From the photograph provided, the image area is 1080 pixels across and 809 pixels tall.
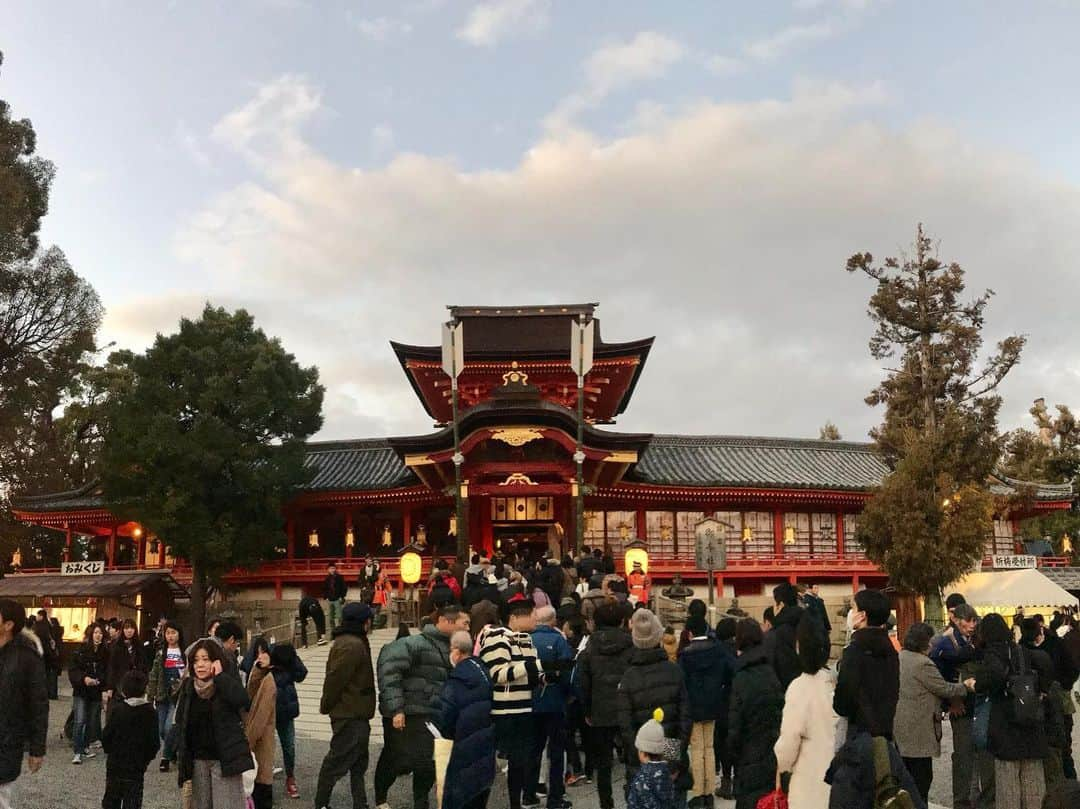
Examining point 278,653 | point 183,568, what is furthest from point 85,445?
point 278,653

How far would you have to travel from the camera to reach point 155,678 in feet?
42.6

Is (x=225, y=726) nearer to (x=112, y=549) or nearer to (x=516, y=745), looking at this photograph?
(x=516, y=745)

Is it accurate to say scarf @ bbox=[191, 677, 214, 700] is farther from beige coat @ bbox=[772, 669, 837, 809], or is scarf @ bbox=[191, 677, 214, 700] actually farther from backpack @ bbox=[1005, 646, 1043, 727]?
backpack @ bbox=[1005, 646, 1043, 727]

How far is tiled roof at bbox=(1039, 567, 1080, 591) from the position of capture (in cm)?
3878

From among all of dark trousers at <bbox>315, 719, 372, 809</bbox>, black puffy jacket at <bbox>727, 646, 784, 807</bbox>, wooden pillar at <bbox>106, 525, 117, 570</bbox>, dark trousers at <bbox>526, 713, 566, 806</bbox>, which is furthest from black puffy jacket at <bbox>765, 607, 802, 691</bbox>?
wooden pillar at <bbox>106, 525, 117, 570</bbox>

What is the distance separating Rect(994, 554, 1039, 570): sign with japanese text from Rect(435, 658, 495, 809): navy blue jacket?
33.7m

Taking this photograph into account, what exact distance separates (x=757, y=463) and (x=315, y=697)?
24346 mm

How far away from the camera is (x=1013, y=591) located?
110ft

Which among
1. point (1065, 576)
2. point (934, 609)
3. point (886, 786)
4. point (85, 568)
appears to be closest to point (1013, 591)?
point (934, 609)

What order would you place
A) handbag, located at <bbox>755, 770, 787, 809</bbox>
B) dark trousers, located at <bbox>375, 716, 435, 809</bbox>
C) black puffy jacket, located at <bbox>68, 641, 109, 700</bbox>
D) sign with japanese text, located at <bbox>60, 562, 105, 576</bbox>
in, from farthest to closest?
sign with japanese text, located at <bbox>60, 562, 105, 576</bbox>
black puffy jacket, located at <bbox>68, 641, 109, 700</bbox>
dark trousers, located at <bbox>375, 716, 435, 809</bbox>
handbag, located at <bbox>755, 770, 787, 809</bbox>

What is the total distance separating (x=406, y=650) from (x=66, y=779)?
5.90m

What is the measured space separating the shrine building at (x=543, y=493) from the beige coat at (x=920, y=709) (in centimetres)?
2279

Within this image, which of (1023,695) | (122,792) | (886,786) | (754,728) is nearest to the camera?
(886,786)

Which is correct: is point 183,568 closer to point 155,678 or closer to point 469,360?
point 469,360
